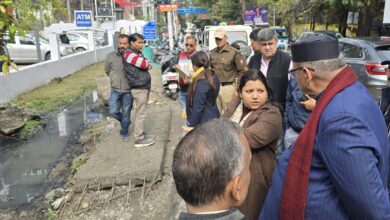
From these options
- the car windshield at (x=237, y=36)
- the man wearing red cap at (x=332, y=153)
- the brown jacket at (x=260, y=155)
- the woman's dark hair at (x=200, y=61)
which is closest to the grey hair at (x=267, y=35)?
the woman's dark hair at (x=200, y=61)

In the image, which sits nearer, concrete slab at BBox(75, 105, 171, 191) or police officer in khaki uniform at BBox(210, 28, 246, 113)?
concrete slab at BBox(75, 105, 171, 191)

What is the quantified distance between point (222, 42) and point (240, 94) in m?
2.52

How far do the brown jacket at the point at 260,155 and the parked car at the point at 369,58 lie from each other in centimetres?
518

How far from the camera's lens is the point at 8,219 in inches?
148

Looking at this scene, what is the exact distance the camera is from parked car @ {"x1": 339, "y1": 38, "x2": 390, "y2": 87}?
7.14 m

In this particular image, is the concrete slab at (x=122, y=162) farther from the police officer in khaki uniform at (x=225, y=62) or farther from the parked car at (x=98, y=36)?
the parked car at (x=98, y=36)

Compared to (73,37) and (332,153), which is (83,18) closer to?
(73,37)

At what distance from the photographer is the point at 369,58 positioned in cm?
746

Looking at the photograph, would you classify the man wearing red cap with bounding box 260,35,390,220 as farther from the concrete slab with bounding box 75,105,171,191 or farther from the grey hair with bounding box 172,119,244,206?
the concrete slab with bounding box 75,105,171,191

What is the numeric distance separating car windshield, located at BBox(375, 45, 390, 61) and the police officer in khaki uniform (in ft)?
12.4

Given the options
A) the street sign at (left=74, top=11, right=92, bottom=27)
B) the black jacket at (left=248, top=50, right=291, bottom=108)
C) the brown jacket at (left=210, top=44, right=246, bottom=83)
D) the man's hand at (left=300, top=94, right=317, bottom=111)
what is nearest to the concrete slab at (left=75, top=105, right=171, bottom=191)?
the brown jacket at (left=210, top=44, right=246, bottom=83)

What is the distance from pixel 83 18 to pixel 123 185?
508 inches

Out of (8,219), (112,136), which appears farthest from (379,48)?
(8,219)

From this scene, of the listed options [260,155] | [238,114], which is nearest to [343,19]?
[238,114]
